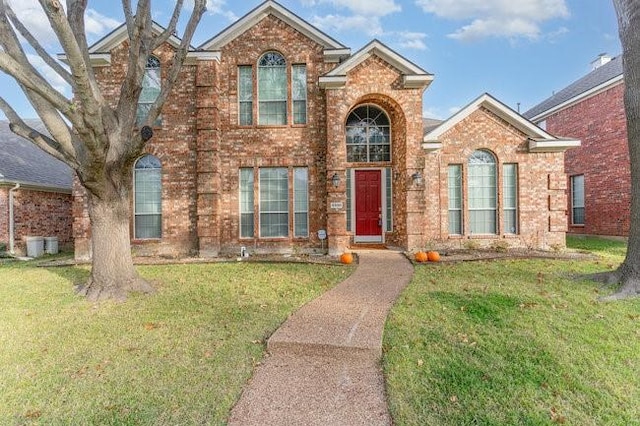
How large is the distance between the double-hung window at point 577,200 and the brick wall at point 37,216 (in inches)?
862

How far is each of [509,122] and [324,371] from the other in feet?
33.9

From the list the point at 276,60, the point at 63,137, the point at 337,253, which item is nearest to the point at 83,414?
the point at 63,137

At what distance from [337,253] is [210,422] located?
7.37 m

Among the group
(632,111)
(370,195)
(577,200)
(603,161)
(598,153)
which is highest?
(598,153)

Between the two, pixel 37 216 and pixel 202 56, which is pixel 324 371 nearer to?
pixel 202 56

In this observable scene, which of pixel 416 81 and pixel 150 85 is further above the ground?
pixel 150 85

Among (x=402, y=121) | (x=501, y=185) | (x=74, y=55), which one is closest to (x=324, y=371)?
(x=74, y=55)

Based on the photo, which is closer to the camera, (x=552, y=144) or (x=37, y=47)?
(x=37, y=47)

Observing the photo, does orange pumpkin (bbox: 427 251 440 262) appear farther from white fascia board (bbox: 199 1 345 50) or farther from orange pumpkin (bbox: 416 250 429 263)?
white fascia board (bbox: 199 1 345 50)

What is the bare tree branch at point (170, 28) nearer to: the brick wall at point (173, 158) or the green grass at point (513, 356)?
the brick wall at point (173, 158)

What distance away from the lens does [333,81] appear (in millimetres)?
9641

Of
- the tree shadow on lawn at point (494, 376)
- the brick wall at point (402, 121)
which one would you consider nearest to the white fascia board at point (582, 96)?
the brick wall at point (402, 121)

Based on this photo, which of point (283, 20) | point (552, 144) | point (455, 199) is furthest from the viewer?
point (455, 199)

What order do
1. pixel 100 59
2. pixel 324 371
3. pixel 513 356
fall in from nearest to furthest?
pixel 324 371
pixel 513 356
pixel 100 59
